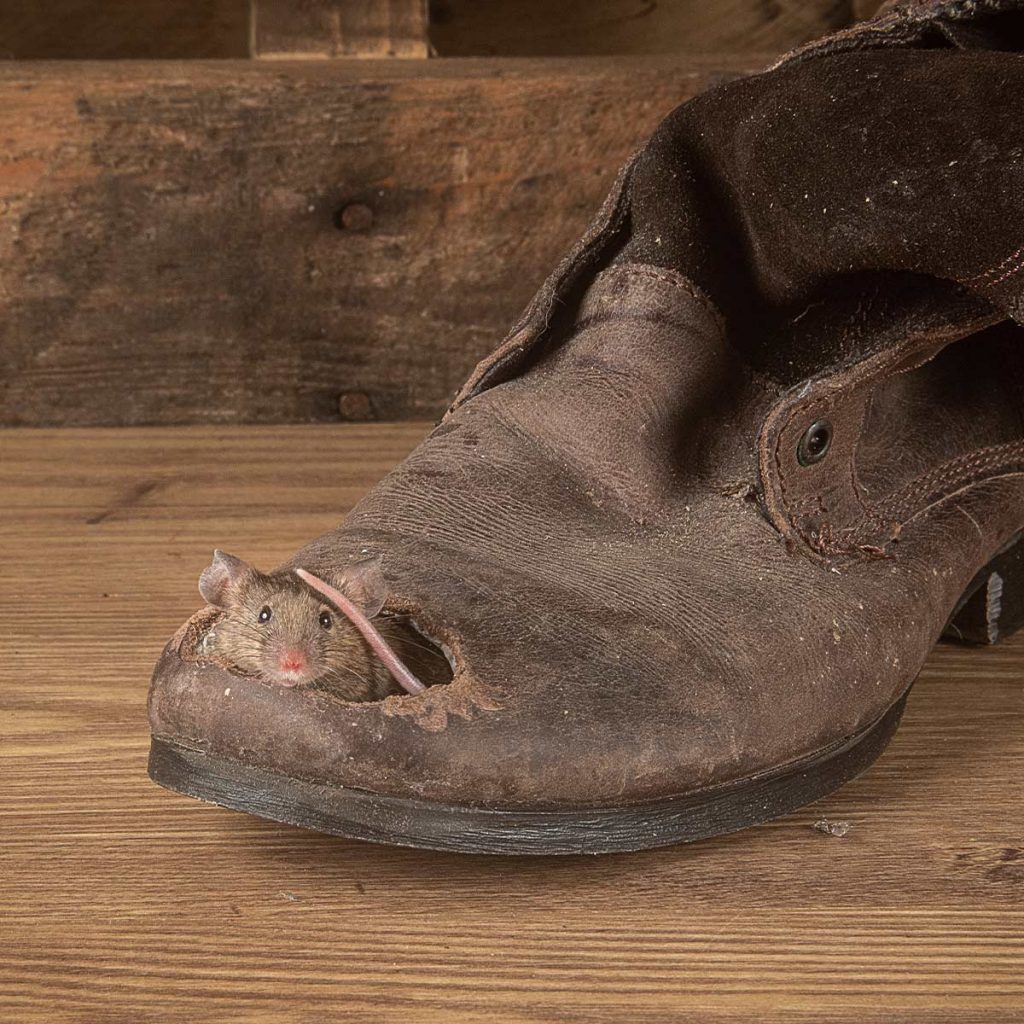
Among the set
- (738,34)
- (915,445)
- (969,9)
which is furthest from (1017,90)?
(738,34)

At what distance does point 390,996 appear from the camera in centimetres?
73

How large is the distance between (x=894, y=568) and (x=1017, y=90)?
11.5 inches

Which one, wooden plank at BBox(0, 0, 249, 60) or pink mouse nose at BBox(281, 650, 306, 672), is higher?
pink mouse nose at BBox(281, 650, 306, 672)

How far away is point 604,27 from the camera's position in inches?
88.5

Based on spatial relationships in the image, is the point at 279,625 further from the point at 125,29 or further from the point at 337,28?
the point at 125,29

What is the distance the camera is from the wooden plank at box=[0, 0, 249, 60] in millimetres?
2252

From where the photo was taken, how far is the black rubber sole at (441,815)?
81 cm

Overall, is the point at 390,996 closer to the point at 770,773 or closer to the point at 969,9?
the point at 770,773

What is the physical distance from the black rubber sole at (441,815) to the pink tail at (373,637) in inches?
2.8

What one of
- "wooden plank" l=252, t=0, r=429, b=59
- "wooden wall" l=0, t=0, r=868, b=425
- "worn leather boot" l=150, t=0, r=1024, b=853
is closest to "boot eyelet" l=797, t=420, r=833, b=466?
"worn leather boot" l=150, t=0, r=1024, b=853

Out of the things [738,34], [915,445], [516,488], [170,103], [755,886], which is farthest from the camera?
[738,34]

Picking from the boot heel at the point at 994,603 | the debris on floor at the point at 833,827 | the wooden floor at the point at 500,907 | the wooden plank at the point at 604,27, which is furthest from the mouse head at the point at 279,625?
the wooden plank at the point at 604,27

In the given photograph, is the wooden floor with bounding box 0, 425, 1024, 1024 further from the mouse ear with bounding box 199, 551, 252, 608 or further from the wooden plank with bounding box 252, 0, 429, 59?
the wooden plank with bounding box 252, 0, 429, 59

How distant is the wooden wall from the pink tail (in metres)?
1.06
